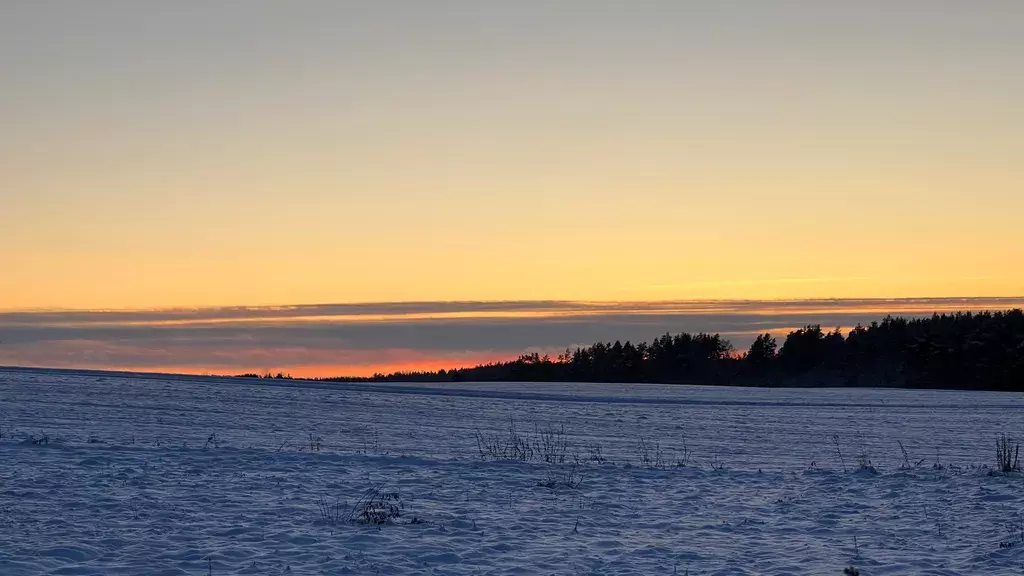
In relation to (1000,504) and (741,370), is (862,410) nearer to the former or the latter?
(1000,504)

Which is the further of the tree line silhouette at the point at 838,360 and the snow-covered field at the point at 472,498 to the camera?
the tree line silhouette at the point at 838,360

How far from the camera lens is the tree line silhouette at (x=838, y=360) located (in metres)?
77.4

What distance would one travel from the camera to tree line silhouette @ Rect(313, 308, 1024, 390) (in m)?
77.4

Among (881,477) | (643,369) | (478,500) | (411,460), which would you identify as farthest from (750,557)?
(643,369)

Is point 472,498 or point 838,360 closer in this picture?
point 472,498

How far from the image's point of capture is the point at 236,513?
1330 cm

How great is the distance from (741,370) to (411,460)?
73.7m

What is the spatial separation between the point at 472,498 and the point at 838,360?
3082 inches

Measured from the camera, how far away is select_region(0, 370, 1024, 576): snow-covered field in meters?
11.1

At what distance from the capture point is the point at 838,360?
285 feet

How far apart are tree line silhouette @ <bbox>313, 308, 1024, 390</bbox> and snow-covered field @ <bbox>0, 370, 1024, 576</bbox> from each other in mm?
51912

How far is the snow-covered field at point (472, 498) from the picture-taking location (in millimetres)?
11148

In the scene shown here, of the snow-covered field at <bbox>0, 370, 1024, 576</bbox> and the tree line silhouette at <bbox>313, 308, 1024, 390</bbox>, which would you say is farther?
the tree line silhouette at <bbox>313, 308, 1024, 390</bbox>

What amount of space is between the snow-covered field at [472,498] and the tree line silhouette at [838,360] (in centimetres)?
5191
